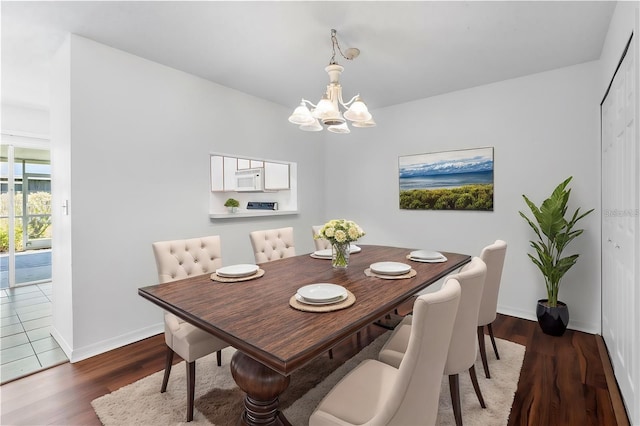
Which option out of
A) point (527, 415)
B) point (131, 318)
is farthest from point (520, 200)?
point (131, 318)

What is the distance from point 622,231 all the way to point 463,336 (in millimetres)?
1371

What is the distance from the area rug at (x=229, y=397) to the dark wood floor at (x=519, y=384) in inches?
3.2

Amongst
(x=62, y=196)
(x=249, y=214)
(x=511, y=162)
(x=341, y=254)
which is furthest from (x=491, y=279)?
(x=62, y=196)

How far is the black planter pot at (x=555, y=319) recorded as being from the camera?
9.05 feet

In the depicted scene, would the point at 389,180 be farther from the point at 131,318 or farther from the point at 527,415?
the point at 131,318

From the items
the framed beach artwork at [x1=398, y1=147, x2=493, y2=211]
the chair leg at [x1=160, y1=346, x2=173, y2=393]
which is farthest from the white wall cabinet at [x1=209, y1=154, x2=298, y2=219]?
the chair leg at [x1=160, y1=346, x2=173, y2=393]

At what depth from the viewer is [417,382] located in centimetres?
99

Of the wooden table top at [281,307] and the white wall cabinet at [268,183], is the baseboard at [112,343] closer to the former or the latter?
the wooden table top at [281,307]

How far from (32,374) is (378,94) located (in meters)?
4.15

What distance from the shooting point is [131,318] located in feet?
9.09

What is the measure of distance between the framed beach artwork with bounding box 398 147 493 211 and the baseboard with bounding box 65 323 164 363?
320 cm

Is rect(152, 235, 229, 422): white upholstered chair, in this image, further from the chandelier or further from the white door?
the white door

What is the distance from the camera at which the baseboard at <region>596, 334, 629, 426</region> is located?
1726 mm

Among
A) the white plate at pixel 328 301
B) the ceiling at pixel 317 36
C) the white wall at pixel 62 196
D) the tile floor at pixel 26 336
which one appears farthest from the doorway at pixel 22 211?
the white plate at pixel 328 301
